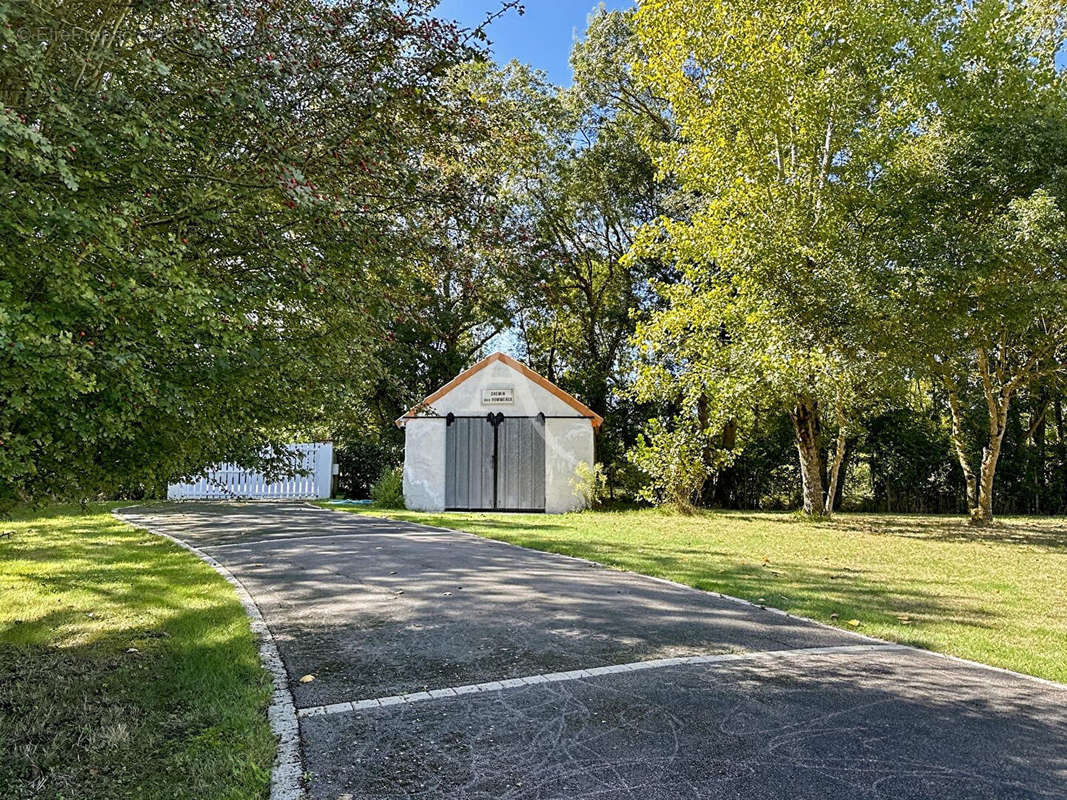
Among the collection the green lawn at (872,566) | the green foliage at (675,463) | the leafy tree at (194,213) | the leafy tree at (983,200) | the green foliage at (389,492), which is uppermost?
the leafy tree at (983,200)

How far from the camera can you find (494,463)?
16891 mm

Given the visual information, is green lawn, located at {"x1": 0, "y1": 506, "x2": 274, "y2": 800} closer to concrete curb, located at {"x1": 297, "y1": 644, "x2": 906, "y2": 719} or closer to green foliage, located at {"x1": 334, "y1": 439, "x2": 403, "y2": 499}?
concrete curb, located at {"x1": 297, "y1": 644, "x2": 906, "y2": 719}

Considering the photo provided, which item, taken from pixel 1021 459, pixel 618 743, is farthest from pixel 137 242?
pixel 1021 459

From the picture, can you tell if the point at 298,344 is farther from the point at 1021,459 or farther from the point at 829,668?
the point at 1021,459

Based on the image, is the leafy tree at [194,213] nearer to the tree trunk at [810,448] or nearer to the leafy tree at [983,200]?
the leafy tree at [983,200]

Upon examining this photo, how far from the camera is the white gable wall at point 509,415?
1656 cm

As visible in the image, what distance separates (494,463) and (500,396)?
→ 170 centimetres

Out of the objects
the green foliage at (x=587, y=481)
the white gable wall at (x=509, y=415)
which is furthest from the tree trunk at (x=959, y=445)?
the white gable wall at (x=509, y=415)

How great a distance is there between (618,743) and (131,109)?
3.73 m

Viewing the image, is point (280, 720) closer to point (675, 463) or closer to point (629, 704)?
point (629, 704)

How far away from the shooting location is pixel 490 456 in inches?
666

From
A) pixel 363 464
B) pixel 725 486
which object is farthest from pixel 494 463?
pixel 725 486

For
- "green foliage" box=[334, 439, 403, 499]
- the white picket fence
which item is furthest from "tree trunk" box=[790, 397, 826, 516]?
the white picket fence

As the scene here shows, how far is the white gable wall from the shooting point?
1656 cm
